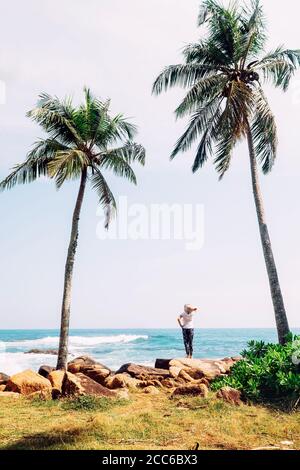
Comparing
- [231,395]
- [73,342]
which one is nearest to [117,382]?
[231,395]

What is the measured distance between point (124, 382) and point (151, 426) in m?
5.07

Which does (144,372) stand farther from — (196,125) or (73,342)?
(73,342)

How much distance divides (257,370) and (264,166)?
27.6ft

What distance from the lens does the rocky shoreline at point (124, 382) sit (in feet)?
32.4

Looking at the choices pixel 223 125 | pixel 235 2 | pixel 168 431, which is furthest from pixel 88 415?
pixel 235 2

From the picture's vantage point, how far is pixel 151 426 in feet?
23.7

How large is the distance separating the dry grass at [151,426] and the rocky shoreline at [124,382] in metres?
0.73

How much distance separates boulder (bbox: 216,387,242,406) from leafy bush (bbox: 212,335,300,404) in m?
0.31

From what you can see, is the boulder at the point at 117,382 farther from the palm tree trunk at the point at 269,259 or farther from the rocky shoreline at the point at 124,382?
the palm tree trunk at the point at 269,259

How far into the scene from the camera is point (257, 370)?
31.8 ft

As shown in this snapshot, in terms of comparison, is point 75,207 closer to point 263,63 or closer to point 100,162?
point 100,162
